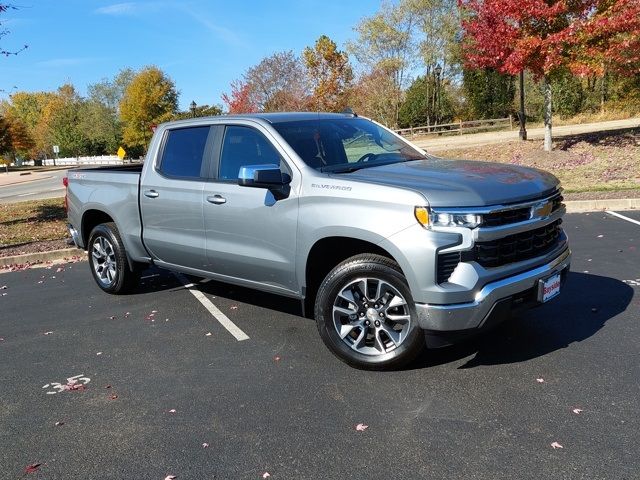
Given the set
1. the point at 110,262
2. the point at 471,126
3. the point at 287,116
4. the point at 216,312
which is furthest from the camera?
the point at 471,126

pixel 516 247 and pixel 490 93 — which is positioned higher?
pixel 490 93

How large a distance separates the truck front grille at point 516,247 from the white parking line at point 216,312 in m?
2.30

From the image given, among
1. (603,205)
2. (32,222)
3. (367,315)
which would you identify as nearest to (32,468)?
(367,315)

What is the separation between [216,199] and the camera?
483cm

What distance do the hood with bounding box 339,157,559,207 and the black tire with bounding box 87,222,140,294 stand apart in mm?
3255

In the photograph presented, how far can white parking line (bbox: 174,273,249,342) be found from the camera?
5009 millimetres

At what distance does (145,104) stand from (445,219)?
67973mm

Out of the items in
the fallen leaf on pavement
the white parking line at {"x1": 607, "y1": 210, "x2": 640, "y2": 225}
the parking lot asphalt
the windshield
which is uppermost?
the windshield

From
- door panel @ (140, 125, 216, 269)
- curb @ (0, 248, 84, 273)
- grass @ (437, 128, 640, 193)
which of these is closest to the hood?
door panel @ (140, 125, 216, 269)

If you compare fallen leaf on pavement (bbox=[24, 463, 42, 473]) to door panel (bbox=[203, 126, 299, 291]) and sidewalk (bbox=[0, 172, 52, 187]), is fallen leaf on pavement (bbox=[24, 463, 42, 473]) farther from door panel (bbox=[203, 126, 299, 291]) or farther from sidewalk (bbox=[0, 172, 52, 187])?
sidewalk (bbox=[0, 172, 52, 187])

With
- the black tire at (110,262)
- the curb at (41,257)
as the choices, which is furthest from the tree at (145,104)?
the black tire at (110,262)

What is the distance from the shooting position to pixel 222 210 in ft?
15.7

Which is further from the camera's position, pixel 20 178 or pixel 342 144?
pixel 20 178

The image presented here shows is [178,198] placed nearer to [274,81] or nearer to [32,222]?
[32,222]
